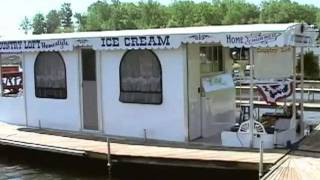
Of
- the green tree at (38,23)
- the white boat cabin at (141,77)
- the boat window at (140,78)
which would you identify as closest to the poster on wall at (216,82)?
the white boat cabin at (141,77)

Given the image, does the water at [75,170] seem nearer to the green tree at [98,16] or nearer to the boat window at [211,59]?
the boat window at [211,59]

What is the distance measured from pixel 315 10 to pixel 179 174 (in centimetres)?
7813

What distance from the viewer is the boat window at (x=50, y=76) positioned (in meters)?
12.5

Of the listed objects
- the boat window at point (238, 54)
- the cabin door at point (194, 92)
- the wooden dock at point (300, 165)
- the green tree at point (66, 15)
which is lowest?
the wooden dock at point (300, 165)

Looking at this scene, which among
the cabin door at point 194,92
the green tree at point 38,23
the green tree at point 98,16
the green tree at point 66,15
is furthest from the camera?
the green tree at point 66,15

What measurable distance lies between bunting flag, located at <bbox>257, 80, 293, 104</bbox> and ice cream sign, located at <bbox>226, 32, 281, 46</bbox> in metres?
1.05

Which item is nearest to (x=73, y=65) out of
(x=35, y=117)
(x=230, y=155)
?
(x=35, y=117)

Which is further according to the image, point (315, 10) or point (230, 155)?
point (315, 10)

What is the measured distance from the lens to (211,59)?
11602mm

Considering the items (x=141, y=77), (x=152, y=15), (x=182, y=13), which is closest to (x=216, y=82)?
(x=141, y=77)

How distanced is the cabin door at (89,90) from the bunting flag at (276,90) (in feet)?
12.0

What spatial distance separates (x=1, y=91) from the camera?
1420 centimetres

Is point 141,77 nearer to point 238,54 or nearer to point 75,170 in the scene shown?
point 75,170

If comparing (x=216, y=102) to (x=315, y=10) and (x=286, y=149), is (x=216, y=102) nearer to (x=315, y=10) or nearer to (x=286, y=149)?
(x=286, y=149)
